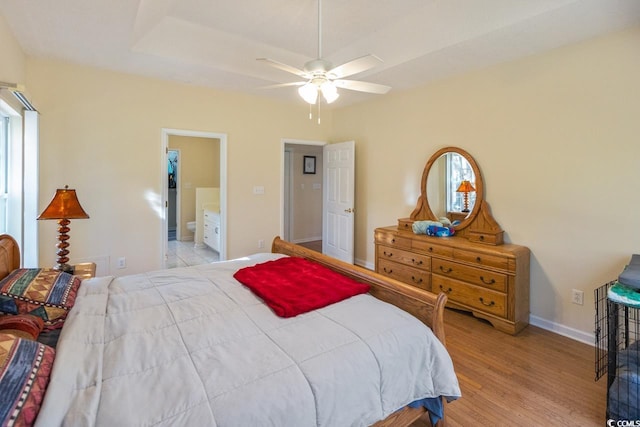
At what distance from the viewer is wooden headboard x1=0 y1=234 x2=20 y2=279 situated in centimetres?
187

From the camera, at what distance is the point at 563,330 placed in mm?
2822

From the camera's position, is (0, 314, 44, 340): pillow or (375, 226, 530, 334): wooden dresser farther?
(375, 226, 530, 334): wooden dresser

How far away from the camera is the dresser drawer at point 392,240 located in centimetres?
361

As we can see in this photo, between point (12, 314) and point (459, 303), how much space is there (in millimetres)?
3282

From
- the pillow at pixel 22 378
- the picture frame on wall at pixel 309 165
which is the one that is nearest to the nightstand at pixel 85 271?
the pillow at pixel 22 378

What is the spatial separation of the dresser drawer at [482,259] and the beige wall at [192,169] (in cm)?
533

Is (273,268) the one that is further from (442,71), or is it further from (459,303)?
(442,71)

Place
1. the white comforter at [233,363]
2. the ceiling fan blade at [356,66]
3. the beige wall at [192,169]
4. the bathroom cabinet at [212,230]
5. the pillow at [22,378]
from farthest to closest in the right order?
the beige wall at [192,169] < the bathroom cabinet at [212,230] < the ceiling fan blade at [356,66] < the white comforter at [233,363] < the pillow at [22,378]

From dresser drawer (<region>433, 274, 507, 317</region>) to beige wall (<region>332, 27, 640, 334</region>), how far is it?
1.49 ft

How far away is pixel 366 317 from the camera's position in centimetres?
159

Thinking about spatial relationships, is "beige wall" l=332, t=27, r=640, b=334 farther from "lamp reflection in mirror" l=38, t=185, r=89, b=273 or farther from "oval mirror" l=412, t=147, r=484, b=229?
"lamp reflection in mirror" l=38, t=185, r=89, b=273

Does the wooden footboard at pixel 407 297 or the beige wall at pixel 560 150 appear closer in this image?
the wooden footboard at pixel 407 297

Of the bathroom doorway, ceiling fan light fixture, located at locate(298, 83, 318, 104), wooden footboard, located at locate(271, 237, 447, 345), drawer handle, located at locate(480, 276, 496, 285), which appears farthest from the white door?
the bathroom doorway

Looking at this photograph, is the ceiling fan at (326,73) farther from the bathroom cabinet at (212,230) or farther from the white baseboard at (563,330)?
the bathroom cabinet at (212,230)
